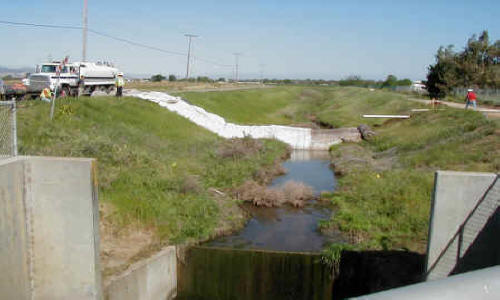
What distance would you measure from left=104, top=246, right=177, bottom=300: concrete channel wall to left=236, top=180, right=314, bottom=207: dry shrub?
618cm

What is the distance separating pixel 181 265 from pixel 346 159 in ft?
55.1

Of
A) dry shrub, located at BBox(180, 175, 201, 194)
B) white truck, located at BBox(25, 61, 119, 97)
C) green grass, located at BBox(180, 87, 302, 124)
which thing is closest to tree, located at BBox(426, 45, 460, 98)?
green grass, located at BBox(180, 87, 302, 124)

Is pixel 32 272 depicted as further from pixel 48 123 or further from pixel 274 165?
pixel 274 165

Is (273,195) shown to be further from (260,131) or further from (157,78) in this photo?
(157,78)

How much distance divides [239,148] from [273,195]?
7.46 meters

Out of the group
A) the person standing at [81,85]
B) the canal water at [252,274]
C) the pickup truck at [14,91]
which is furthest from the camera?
the person standing at [81,85]

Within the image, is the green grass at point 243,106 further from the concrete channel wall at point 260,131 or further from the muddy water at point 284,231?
the muddy water at point 284,231

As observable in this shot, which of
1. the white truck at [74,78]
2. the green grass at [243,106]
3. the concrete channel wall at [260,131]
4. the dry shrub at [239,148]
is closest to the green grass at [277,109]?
the green grass at [243,106]

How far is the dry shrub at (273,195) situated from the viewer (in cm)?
1842

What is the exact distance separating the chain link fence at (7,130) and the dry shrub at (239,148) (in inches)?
585

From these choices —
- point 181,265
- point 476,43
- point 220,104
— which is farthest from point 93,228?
point 476,43

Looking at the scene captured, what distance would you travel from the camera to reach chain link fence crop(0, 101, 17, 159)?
10.1m

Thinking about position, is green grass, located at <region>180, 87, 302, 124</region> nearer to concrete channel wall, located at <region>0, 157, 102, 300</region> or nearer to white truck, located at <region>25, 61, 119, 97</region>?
white truck, located at <region>25, 61, 119, 97</region>

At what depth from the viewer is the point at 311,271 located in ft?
41.2
